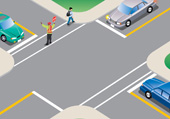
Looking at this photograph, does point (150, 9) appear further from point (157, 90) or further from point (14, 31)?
point (14, 31)

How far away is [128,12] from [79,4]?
4671 millimetres

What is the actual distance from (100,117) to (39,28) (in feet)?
39.4

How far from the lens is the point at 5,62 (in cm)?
6538

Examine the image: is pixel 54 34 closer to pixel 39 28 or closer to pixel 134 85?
pixel 39 28

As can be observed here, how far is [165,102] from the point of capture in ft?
200

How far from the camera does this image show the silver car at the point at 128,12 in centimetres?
6875

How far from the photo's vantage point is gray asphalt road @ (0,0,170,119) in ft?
202

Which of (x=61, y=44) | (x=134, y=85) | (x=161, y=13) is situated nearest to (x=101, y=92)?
(x=134, y=85)

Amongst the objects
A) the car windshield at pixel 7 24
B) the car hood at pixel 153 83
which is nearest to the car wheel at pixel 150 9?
the car hood at pixel 153 83

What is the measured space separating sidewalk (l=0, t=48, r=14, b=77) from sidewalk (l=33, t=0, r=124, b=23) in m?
6.48

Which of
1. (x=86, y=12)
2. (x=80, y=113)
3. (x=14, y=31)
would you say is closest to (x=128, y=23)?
(x=86, y=12)

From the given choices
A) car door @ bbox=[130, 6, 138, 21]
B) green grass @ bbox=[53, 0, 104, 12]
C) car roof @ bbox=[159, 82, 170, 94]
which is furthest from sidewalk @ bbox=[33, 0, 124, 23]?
car roof @ bbox=[159, 82, 170, 94]

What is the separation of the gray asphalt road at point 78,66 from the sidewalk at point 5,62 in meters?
0.45

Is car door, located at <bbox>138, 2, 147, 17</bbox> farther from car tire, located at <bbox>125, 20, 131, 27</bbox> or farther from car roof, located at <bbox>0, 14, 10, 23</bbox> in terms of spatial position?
car roof, located at <bbox>0, 14, 10, 23</bbox>
